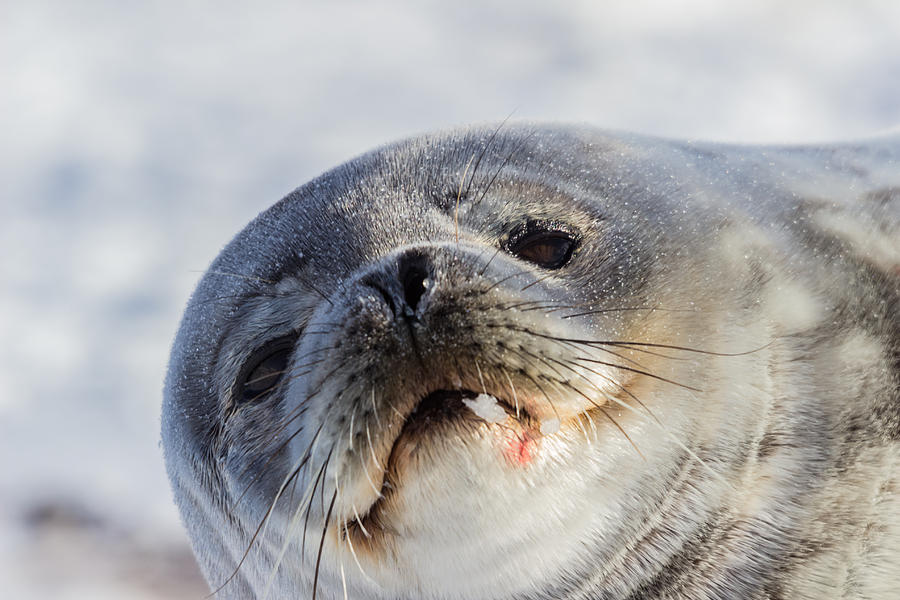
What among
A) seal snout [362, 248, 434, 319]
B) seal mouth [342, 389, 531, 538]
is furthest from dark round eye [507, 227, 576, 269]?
seal mouth [342, 389, 531, 538]

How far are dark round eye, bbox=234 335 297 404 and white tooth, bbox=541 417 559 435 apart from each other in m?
0.69

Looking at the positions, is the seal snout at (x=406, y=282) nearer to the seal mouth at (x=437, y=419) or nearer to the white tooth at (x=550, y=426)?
the seal mouth at (x=437, y=419)

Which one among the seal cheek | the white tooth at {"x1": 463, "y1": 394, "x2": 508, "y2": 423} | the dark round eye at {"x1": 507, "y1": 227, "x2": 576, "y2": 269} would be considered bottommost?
the seal cheek

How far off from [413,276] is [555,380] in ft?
1.13

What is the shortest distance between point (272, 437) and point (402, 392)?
1.80 feet

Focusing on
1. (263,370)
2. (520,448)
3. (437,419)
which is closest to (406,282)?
(437,419)

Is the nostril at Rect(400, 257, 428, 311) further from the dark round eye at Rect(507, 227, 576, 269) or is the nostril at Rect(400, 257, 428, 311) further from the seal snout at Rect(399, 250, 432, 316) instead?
the dark round eye at Rect(507, 227, 576, 269)

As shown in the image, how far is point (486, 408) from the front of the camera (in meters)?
1.57

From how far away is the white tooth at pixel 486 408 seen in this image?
1569 mm

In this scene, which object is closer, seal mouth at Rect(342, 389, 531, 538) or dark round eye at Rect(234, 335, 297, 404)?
seal mouth at Rect(342, 389, 531, 538)

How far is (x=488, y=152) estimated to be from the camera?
7.46ft

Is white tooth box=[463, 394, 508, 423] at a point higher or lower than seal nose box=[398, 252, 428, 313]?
lower

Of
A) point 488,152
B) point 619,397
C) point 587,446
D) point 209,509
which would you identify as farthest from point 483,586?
point 488,152

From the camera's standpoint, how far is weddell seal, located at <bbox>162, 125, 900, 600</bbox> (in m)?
1.60
